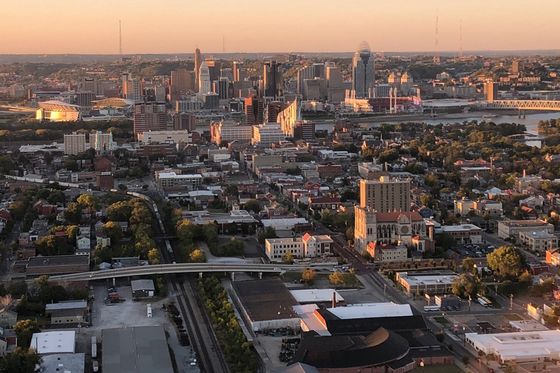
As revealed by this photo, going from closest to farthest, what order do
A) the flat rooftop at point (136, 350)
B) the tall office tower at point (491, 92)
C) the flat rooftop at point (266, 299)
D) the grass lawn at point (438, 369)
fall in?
the flat rooftop at point (136, 350) < the grass lawn at point (438, 369) < the flat rooftop at point (266, 299) < the tall office tower at point (491, 92)

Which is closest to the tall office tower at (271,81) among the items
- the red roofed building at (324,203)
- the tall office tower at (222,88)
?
the tall office tower at (222,88)

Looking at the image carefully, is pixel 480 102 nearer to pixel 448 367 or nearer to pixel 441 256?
pixel 441 256

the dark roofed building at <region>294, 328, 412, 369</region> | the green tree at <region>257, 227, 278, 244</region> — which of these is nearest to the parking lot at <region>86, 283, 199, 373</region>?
the dark roofed building at <region>294, 328, 412, 369</region>

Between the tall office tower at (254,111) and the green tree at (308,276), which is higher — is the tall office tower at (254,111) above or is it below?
above

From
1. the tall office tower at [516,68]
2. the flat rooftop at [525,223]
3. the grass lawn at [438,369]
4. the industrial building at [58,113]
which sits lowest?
the grass lawn at [438,369]

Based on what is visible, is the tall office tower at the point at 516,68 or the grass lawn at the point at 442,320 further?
the tall office tower at the point at 516,68

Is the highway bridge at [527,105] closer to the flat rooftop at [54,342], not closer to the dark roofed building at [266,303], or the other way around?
the dark roofed building at [266,303]
